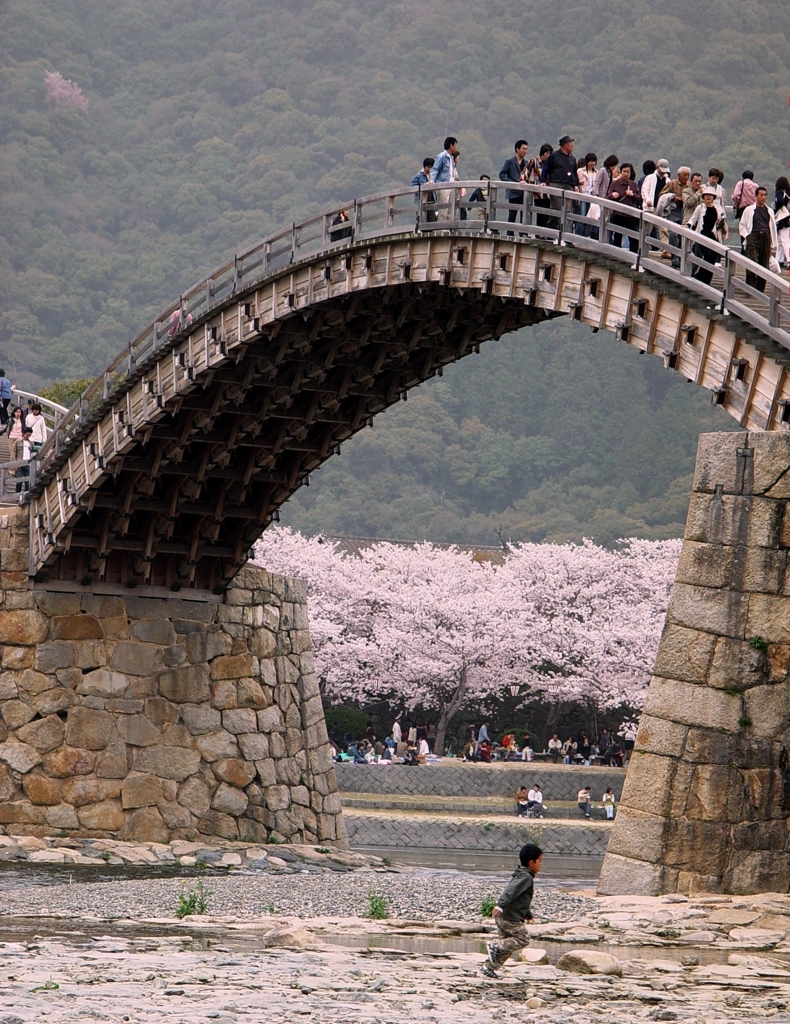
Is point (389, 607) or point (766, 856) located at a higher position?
point (389, 607)

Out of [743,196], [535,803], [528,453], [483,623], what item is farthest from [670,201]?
[528,453]

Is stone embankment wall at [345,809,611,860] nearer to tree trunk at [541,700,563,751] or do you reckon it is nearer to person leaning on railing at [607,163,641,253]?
tree trunk at [541,700,563,751]

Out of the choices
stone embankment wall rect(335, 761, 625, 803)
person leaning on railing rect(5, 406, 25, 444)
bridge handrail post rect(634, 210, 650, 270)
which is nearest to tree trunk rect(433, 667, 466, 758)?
stone embankment wall rect(335, 761, 625, 803)

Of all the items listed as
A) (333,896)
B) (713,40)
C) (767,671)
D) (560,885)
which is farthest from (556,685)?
(713,40)

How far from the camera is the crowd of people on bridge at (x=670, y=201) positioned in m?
16.3

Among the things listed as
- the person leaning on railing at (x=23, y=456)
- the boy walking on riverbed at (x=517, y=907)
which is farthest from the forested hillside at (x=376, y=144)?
the boy walking on riverbed at (x=517, y=907)

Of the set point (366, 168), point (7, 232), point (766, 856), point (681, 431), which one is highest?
point (366, 168)

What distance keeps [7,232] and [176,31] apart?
33.3m

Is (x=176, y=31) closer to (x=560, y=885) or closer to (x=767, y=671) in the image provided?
(x=560, y=885)

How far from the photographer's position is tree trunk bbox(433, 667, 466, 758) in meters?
46.3

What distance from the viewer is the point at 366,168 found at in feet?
359

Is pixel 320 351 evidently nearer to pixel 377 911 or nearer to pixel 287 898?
pixel 287 898

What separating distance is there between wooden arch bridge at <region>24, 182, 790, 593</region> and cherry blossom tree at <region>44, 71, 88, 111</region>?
94.8 m

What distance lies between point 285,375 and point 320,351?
2.39 ft
